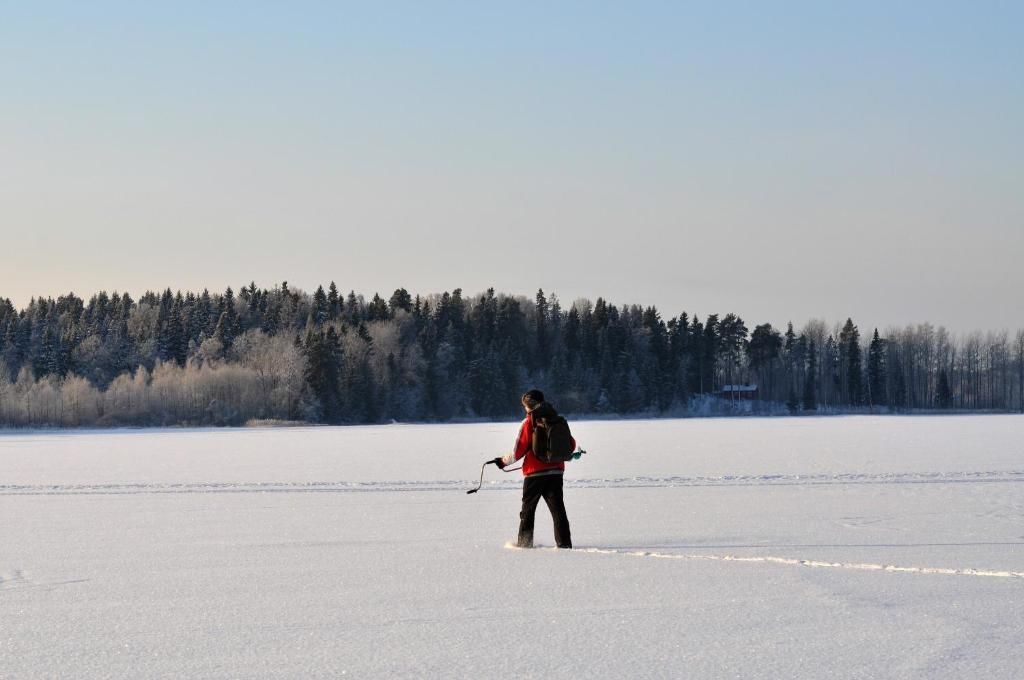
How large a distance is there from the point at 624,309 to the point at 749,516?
11822cm

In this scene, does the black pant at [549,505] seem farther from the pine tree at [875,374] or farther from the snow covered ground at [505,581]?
the pine tree at [875,374]

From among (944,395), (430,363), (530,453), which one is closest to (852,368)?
(944,395)

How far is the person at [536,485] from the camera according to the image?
1012 cm

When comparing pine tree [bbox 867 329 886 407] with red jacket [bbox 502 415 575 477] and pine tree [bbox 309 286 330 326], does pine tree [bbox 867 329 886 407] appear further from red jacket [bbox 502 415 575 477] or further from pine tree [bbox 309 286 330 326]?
red jacket [bbox 502 415 575 477]

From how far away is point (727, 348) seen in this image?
13088 centimetres

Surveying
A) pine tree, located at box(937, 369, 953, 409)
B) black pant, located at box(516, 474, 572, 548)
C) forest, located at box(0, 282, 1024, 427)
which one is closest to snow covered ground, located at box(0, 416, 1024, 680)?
black pant, located at box(516, 474, 572, 548)

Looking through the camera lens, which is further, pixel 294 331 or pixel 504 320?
pixel 504 320

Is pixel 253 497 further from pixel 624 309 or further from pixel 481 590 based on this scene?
pixel 624 309

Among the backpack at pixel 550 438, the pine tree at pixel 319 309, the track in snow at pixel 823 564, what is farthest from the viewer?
the pine tree at pixel 319 309

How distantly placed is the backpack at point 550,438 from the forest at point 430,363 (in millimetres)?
65489

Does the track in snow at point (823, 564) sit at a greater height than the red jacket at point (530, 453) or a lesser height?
lesser

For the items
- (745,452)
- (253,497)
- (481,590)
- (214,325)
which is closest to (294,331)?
(214,325)

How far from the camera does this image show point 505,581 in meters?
8.19

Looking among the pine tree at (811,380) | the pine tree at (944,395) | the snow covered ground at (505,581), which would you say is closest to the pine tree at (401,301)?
the pine tree at (811,380)
